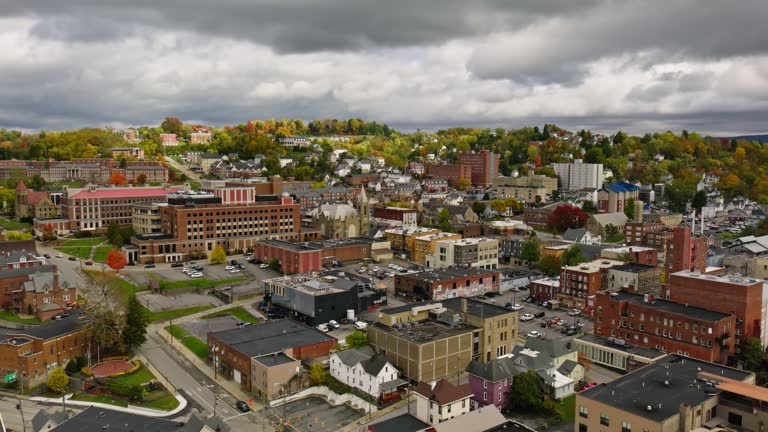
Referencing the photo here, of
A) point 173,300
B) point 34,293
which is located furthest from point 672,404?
point 34,293

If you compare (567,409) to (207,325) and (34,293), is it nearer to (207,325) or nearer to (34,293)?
(207,325)

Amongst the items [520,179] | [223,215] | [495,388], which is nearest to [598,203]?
[520,179]

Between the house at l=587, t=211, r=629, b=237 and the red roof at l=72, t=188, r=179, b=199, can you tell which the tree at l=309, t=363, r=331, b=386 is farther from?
the house at l=587, t=211, r=629, b=237

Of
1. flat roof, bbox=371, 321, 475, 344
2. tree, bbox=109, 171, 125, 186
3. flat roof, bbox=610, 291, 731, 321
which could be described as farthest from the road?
tree, bbox=109, 171, 125, 186

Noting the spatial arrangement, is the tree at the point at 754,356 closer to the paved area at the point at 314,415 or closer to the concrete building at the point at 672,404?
the concrete building at the point at 672,404

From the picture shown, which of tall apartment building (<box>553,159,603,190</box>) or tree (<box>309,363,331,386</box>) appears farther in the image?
Result: tall apartment building (<box>553,159,603,190</box>)

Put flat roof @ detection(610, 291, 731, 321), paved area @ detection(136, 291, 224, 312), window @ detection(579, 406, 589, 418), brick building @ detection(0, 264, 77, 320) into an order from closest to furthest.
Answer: window @ detection(579, 406, 589, 418), flat roof @ detection(610, 291, 731, 321), brick building @ detection(0, 264, 77, 320), paved area @ detection(136, 291, 224, 312)
